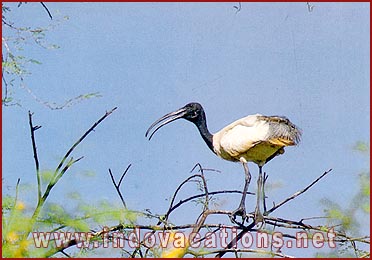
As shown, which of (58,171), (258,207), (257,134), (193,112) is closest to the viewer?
(58,171)

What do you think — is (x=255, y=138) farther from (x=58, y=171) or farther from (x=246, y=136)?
(x=58, y=171)

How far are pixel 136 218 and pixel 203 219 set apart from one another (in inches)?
8.6

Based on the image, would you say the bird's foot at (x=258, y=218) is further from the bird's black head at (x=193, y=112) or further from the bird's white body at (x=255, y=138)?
the bird's black head at (x=193, y=112)

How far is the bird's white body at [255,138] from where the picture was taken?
2.41m

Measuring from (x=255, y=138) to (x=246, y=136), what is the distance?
4cm

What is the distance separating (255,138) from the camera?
8.18 feet

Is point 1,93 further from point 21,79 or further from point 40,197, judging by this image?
point 40,197

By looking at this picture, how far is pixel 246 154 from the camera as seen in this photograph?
2602 millimetres

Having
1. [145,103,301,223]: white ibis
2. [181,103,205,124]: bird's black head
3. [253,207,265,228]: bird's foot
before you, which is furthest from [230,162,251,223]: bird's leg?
[181,103,205,124]: bird's black head

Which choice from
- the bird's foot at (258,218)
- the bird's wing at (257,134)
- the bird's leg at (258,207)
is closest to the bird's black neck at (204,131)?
the bird's wing at (257,134)

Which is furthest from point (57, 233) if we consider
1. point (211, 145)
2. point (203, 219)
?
point (211, 145)

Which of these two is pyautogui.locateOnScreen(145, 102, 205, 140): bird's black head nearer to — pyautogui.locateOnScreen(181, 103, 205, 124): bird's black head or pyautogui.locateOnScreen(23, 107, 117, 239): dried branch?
pyautogui.locateOnScreen(181, 103, 205, 124): bird's black head

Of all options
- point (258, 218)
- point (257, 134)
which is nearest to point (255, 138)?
point (257, 134)

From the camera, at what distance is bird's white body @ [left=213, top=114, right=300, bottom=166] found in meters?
2.41
